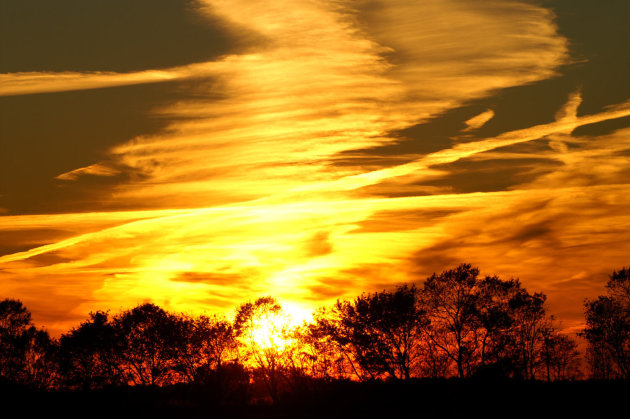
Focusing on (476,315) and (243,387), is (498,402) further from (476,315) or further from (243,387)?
(243,387)

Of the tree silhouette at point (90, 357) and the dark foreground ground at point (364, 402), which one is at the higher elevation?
the tree silhouette at point (90, 357)

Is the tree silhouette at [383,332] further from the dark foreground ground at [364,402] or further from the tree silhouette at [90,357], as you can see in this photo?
the tree silhouette at [90,357]

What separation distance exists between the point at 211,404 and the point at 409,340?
108 ft

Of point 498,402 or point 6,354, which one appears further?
point 6,354

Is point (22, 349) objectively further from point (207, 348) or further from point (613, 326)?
point (613, 326)

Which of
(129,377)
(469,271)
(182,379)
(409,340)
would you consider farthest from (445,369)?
(129,377)

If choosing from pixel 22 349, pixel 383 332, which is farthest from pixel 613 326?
pixel 22 349

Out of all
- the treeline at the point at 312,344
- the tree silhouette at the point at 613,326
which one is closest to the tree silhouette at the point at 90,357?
the treeline at the point at 312,344

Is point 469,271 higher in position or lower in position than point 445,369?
higher

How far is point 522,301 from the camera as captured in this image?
114 m

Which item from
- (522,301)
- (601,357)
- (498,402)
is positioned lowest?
(498,402)

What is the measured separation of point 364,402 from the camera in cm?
10444

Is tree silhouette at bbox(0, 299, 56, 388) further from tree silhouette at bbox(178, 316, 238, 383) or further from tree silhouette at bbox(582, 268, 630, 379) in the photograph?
tree silhouette at bbox(582, 268, 630, 379)

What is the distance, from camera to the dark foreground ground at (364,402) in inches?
3374
